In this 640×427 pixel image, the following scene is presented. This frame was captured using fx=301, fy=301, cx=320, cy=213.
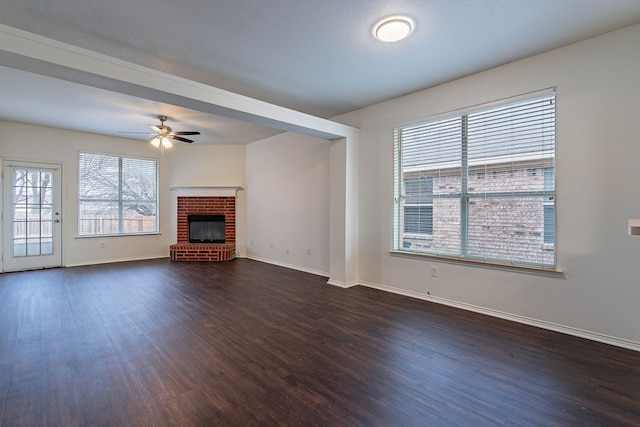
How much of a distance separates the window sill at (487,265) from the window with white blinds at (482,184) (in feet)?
0.14

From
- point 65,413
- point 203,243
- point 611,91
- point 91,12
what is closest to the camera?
point 65,413

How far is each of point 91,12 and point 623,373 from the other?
4.84 meters

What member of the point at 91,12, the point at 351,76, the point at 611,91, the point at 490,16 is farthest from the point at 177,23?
the point at 611,91

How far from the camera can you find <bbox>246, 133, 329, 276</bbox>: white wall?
5.39 m

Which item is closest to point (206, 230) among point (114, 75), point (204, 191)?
point (204, 191)

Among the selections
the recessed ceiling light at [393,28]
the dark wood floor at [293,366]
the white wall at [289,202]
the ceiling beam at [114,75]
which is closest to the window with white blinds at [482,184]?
the dark wood floor at [293,366]

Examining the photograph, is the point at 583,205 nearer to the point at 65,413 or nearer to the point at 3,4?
the point at 65,413

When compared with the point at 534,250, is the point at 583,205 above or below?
above

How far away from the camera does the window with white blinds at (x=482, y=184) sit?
119 inches

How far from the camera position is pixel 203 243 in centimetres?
721

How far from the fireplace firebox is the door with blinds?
2.46m

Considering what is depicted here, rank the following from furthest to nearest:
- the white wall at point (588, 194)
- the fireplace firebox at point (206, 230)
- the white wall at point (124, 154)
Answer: the fireplace firebox at point (206, 230)
the white wall at point (124, 154)
the white wall at point (588, 194)

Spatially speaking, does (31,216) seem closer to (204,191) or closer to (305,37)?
(204,191)

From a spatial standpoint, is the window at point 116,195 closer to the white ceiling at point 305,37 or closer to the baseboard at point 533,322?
the white ceiling at point 305,37
